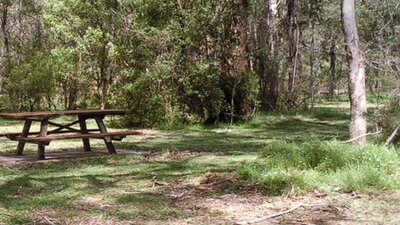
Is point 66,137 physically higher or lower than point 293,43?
lower

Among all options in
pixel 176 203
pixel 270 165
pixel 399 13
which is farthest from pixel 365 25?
pixel 176 203

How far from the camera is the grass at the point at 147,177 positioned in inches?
195

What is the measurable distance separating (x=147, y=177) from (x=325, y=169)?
209cm

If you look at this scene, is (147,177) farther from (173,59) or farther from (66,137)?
(173,59)

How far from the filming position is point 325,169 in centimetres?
598

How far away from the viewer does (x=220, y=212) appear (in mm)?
4941

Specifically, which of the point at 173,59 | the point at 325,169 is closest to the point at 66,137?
the point at 325,169

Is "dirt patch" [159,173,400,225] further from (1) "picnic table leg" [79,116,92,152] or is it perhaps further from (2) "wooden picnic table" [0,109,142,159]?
(1) "picnic table leg" [79,116,92,152]

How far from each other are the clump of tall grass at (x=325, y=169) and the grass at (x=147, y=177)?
1cm

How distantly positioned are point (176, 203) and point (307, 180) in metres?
1.33

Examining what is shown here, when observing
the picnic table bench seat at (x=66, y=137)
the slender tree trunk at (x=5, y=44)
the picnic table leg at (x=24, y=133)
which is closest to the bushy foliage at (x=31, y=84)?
the slender tree trunk at (x=5, y=44)

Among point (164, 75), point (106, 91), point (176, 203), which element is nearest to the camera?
point (176, 203)

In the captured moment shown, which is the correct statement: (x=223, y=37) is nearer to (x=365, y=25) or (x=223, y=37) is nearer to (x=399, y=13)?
(x=399, y=13)

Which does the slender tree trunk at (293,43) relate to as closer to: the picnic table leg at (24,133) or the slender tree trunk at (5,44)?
the slender tree trunk at (5,44)
